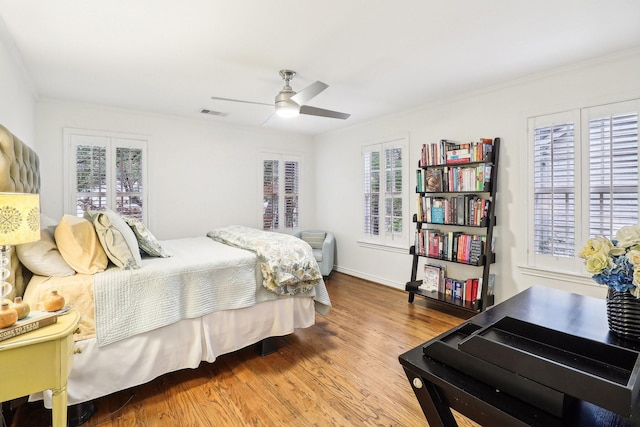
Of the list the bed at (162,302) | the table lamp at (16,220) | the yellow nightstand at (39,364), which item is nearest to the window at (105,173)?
the bed at (162,302)

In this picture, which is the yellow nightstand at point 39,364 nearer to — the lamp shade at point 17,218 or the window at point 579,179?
the lamp shade at point 17,218

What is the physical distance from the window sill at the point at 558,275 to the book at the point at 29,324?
12.3 ft

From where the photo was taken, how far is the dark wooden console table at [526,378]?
75 cm

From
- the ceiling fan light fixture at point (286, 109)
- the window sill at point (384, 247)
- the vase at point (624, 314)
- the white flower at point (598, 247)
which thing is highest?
the ceiling fan light fixture at point (286, 109)

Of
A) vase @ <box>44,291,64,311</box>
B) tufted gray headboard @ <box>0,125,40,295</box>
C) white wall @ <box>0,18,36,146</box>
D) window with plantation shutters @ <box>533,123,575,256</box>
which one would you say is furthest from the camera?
window with plantation shutters @ <box>533,123,575,256</box>

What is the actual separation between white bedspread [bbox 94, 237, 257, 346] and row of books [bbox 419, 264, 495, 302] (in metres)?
2.27

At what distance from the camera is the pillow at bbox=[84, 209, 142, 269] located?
205 cm

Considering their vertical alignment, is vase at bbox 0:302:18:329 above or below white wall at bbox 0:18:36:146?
below

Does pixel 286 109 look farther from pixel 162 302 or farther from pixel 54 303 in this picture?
pixel 54 303

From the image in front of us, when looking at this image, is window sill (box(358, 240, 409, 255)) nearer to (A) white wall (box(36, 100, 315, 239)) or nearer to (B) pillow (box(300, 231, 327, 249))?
(B) pillow (box(300, 231, 327, 249))

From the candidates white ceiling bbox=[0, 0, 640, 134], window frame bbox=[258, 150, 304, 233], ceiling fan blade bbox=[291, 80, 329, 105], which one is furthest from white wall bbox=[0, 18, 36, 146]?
window frame bbox=[258, 150, 304, 233]

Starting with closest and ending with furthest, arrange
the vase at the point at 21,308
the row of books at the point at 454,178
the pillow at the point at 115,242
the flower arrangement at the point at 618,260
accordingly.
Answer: the flower arrangement at the point at 618,260
the vase at the point at 21,308
the pillow at the point at 115,242
the row of books at the point at 454,178

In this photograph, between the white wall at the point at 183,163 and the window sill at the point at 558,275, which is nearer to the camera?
the window sill at the point at 558,275

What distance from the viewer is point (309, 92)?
2619 millimetres
